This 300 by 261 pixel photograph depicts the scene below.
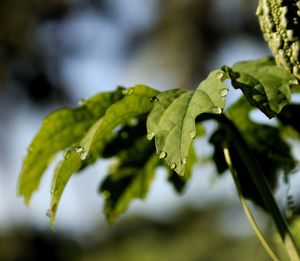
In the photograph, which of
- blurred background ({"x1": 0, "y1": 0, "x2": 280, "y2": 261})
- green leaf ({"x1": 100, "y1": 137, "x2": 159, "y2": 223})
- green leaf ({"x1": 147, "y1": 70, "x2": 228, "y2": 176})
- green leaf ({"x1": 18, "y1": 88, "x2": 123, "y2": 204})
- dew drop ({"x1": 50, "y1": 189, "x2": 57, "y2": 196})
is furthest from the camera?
blurred background ({"x1": 0, "y1": 0, "x2": 280, "y2": 261})

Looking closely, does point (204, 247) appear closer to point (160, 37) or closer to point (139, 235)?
point (139, 235)

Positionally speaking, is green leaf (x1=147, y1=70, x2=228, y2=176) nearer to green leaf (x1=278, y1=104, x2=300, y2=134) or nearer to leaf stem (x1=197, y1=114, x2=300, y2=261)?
leaf stem (x1=197, y1=114, x2=300, y2=261)

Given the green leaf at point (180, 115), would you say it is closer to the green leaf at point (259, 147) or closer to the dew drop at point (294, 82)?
the dew drop at point (294, 82)

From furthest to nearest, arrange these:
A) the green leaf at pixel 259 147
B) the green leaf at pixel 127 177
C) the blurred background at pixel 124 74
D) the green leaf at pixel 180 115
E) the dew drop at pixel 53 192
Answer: the blurred background at pixel 124 74, the green leaf at pixel 127 177, the green leaf at pixel 259 147, the dew drop at pixel 53 192, the green leaf at pixel 180 115

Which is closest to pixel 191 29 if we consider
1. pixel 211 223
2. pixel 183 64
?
pixel 183 64

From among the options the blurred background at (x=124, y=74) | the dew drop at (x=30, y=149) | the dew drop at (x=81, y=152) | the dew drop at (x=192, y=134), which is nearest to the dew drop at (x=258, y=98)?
the dew drop at (x=192, y=134)

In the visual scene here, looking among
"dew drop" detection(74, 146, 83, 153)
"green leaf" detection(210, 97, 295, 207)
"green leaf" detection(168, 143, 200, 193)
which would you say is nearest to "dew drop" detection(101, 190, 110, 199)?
"green leaf" detection(168, 143, 200, 193)
